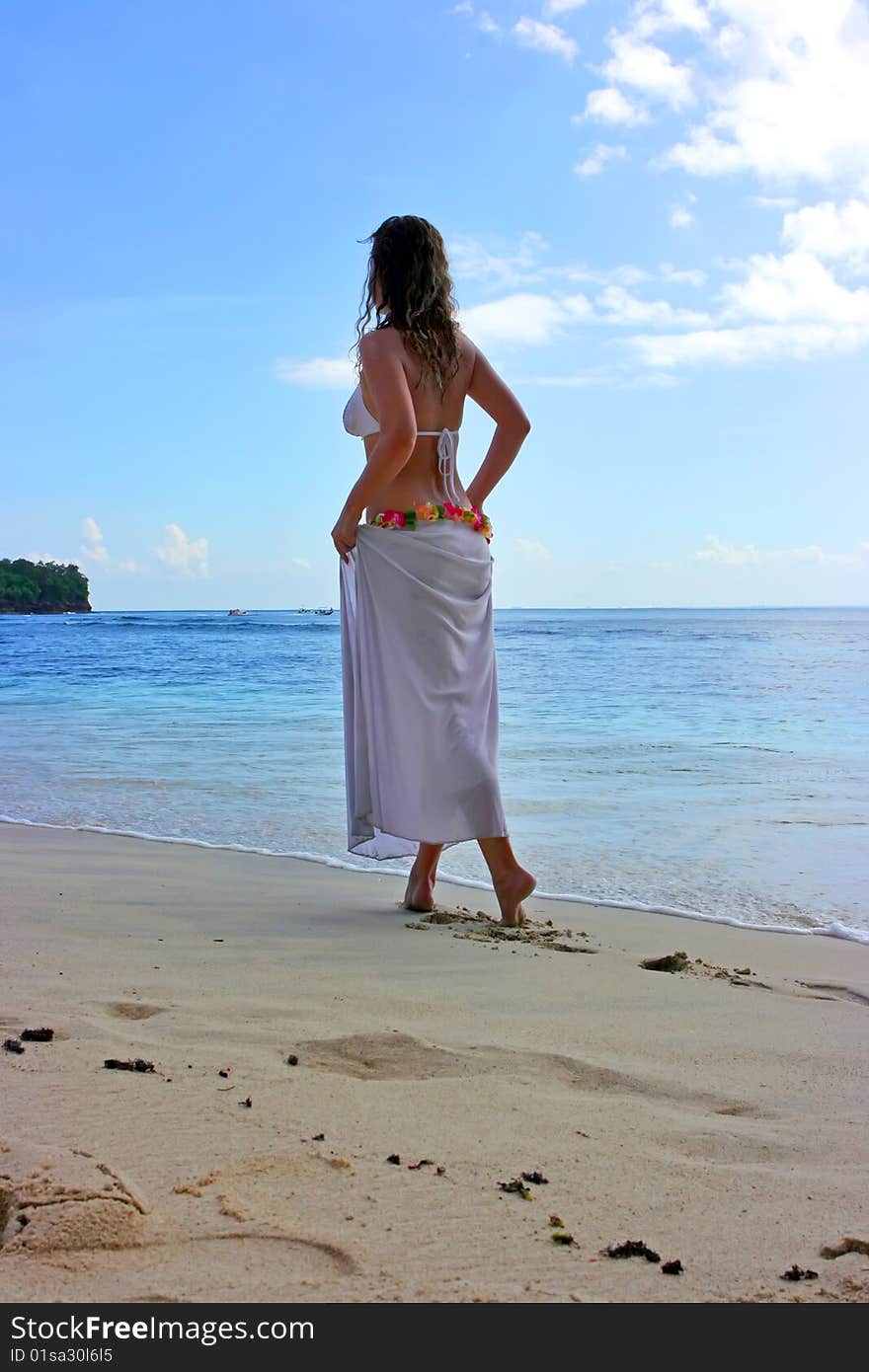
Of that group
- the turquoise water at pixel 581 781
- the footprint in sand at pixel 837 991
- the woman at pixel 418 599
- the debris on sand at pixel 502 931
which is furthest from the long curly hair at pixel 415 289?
the footprint in sand at pixel 837 991

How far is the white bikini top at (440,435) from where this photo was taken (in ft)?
13.4

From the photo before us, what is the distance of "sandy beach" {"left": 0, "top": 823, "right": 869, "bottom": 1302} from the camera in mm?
1507

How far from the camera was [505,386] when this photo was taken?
429 cm

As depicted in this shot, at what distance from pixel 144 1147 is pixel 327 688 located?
46.9 feet

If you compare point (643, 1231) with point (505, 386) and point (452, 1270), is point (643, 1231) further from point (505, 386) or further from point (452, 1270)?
point (505, 386)

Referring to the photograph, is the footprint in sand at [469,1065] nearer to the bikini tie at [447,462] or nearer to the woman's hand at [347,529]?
the woman's hand at [347,529]

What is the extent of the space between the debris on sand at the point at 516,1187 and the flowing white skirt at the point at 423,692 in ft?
6.92

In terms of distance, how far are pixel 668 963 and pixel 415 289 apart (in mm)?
2430

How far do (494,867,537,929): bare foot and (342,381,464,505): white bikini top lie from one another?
1.34m

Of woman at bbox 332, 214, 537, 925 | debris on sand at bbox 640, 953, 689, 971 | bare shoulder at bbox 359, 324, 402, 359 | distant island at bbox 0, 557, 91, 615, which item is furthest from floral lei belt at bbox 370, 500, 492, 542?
distant island at bbox 0, 557, 91, 615

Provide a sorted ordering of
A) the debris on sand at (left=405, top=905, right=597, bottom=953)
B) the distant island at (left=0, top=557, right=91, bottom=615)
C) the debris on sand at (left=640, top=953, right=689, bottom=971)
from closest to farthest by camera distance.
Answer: the debris on sand at (left=640, top=953, right=689, bottom=971), the debris on sand at (left=405, top=905, right=597, bottom=953), the distant island at (left=0, top=557, right=91, bottom=615)

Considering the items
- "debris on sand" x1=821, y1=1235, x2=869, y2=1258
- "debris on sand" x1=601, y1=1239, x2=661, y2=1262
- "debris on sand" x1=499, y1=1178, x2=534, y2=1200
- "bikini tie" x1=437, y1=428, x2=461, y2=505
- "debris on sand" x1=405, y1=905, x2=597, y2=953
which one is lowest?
"debris on sand" x1=405, y1=905, x2=597, y2=953

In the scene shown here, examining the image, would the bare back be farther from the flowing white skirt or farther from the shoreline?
the shoreline
